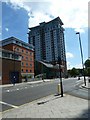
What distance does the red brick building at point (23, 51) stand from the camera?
7723 centimetres

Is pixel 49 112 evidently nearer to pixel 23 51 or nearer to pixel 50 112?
pixel 50 112

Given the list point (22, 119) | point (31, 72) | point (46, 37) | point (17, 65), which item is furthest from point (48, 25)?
point (22, 119)

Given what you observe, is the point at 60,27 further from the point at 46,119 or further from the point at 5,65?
the point at 46,119

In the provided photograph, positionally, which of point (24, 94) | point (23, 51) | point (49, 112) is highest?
point (23, 51)

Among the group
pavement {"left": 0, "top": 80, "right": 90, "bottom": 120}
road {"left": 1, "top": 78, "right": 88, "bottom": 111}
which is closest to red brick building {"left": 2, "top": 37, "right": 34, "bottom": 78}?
road {"left": 1, "top": 78, "right": 88, "bottom": 111}

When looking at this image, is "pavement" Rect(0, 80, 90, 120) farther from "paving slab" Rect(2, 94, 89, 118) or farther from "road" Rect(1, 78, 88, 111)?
"road" Rect(1, 78, 88, 111)

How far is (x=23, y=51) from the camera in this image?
83.4m

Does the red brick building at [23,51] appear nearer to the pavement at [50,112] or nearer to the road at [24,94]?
the road at [24,94]

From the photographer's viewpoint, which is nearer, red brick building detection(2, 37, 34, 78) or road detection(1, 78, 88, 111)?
road detection(1, 78, 88, 111)

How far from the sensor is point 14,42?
77.3 meters

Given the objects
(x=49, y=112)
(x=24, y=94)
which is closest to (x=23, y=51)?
(x=24, y=94)

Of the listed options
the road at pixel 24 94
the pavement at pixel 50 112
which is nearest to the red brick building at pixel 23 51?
the road at pixel 24 94

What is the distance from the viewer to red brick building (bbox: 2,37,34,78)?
77.2 meters

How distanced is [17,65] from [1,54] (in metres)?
8.69
